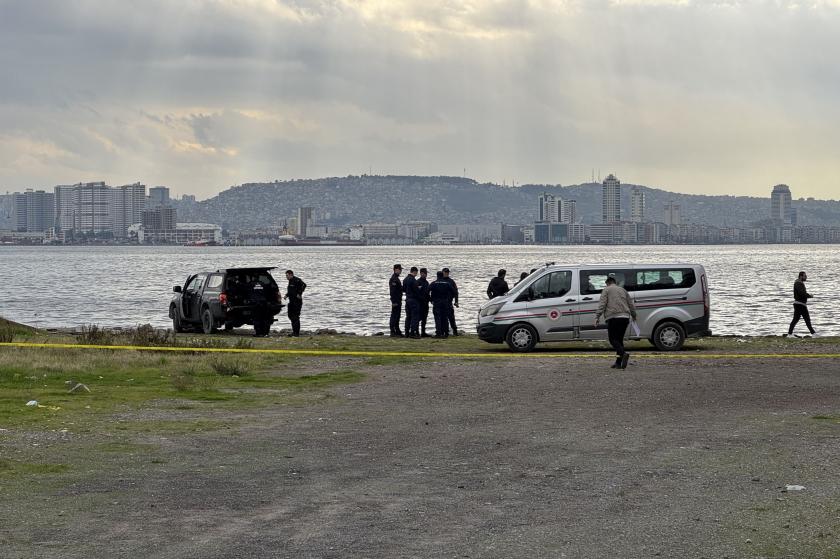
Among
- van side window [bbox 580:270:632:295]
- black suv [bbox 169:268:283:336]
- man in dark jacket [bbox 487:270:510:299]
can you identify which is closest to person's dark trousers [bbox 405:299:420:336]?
man in dark jacket [bbox 487:270:510:299]

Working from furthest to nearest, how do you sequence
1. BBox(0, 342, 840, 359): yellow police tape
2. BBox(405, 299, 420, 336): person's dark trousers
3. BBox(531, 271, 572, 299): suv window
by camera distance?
BBox(405, 299, 420, 336): person's dark trousers < BBox(531, 271, 572, 299): suv window < BBox(0, 342, 840, 359): yellow police tape

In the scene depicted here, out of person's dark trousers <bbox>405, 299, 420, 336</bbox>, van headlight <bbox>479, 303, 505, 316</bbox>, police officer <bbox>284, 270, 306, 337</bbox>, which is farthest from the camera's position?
person's dark trousers <bbox>405, 299, 420, 336</bbox>

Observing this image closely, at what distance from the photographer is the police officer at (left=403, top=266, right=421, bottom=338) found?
30.7m

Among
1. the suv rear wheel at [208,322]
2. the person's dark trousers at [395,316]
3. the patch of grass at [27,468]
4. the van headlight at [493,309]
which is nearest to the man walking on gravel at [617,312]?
the van headlight at [493,309]

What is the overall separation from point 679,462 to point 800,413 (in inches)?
172

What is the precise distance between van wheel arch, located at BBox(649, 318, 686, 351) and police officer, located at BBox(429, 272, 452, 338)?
6.82 metres

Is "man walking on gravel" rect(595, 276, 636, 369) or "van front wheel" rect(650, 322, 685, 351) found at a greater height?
"man walking on gravel" rect(595, 276, 636, 369)

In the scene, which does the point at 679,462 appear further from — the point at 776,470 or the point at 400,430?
the point at 400,430

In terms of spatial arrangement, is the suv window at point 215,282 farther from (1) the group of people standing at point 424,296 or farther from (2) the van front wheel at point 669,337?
(2) the van front wheel at point 669,337

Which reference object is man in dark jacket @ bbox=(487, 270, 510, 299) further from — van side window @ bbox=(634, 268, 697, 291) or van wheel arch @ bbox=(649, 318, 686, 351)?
van wheel arch @ bbox=(649, 318, 686, 351)

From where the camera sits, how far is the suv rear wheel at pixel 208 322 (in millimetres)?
32500

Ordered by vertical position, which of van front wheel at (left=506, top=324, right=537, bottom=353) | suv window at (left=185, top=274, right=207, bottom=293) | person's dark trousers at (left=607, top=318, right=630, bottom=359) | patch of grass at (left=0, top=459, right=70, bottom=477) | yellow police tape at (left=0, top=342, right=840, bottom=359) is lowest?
yellow police tape at (left=0, top=342, right=840, bottom=359)

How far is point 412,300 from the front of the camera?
31031 mm

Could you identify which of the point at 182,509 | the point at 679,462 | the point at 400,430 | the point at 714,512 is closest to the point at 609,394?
the point at 400,430
